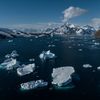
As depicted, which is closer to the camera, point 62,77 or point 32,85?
point 32,85

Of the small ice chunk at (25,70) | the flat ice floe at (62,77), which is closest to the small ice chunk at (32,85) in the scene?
the flat ice floe at (62,77)

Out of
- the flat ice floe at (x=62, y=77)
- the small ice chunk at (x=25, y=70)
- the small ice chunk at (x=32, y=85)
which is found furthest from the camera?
the small ice chunk at (x=25, y=70)

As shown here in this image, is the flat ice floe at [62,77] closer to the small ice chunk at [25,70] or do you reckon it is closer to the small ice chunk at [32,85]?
Result: the small ice chunk at [32,85]

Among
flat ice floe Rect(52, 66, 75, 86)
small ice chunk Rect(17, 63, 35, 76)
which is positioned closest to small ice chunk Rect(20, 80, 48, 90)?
flat ice floe Rect(52, 66, 75, 86)

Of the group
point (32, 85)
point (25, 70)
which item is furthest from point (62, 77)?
point (25, 70)

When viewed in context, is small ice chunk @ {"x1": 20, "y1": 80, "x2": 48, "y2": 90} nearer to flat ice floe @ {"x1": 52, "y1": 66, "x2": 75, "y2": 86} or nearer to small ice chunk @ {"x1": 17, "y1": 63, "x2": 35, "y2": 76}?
flat ice floe @ {"x1": 52, "y1": 66, "x2": 75, "y2": 86}

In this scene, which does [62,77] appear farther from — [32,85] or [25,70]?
[25,70]

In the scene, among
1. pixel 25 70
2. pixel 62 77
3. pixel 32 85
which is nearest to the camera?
pixel 32 85

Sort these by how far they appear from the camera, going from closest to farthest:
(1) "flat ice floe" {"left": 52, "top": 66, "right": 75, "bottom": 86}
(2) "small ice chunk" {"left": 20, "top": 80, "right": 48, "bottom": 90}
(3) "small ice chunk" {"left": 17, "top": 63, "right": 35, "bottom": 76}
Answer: (2) "small ice chunk" {"left": 20, "top": 80, "right": 48, "bottom": 90}
(1) "flat ice floe" {"left": 52, "top": 66, "right": 75, "bottom": 86}
(3) "small ice chunk" {"left": 17, "top": 63, "right": 35, "bottom": 76}

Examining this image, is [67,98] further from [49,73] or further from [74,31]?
[74,31]

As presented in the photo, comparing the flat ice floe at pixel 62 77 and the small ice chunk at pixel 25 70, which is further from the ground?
the flat ice floe at pixel 62 77

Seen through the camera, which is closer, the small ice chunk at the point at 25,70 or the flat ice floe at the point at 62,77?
the flat ice floe at the point at 62,77
